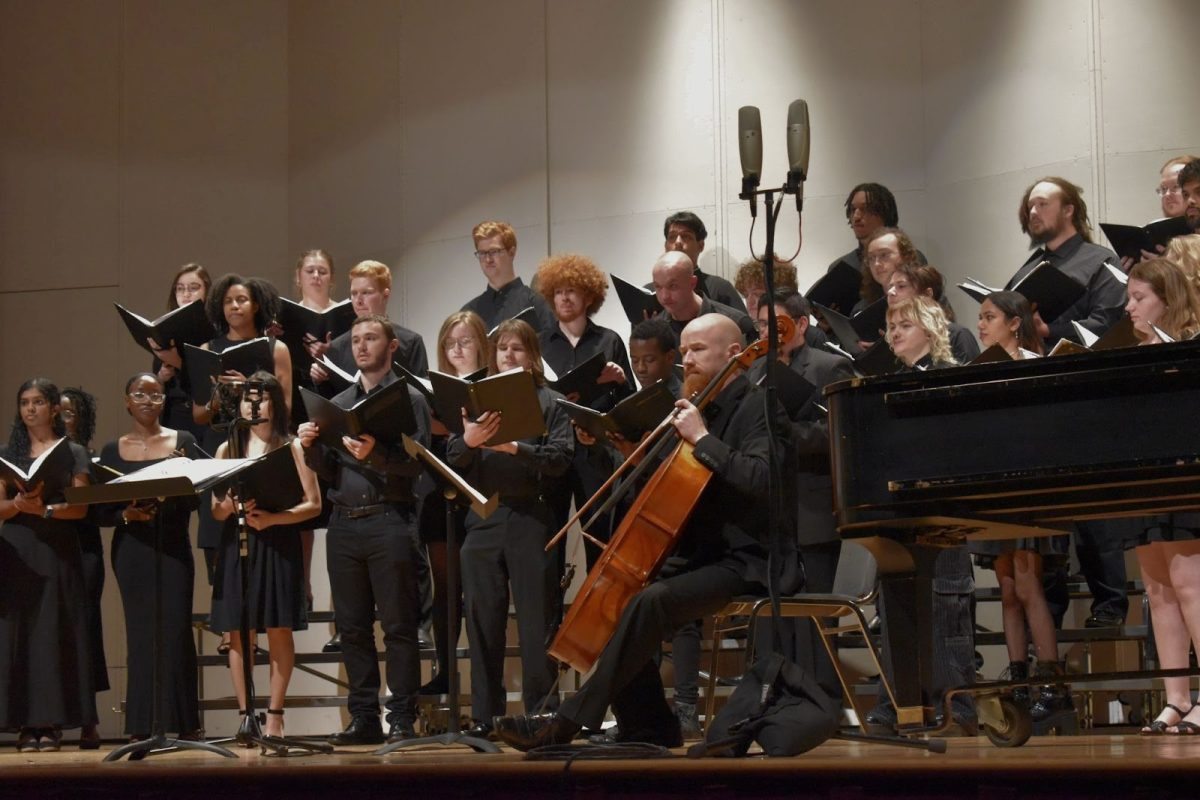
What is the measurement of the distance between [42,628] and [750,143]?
368cm

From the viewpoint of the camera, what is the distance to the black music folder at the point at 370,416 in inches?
197

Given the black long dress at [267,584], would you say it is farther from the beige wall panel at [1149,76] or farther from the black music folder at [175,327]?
the beige wall panel at [1149,76]

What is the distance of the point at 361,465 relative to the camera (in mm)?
5547

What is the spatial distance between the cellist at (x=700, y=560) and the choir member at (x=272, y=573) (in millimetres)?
1805

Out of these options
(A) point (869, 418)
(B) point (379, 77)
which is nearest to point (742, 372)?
(A) point (869, 418)

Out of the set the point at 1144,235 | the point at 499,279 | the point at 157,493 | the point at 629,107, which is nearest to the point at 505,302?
the point at 499,279

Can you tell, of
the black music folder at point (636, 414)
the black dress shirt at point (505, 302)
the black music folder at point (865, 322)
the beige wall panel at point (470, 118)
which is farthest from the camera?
the beige wall panel at point (470, 118)

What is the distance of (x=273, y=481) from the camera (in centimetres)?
521

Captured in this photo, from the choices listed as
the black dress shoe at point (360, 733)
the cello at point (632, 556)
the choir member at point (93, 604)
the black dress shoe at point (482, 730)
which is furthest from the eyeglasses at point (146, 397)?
the cello at point (632, 556)

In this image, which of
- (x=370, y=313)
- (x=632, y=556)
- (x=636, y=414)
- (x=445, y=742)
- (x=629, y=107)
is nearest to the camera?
(x=632, y=556)

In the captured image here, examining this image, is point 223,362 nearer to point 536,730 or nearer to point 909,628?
point 536,730

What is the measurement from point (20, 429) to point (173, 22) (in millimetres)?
3779

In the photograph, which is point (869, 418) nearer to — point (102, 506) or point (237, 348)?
point (237, 348)

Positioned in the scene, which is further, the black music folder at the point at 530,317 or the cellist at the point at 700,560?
the black music folder at the point at 530,317
